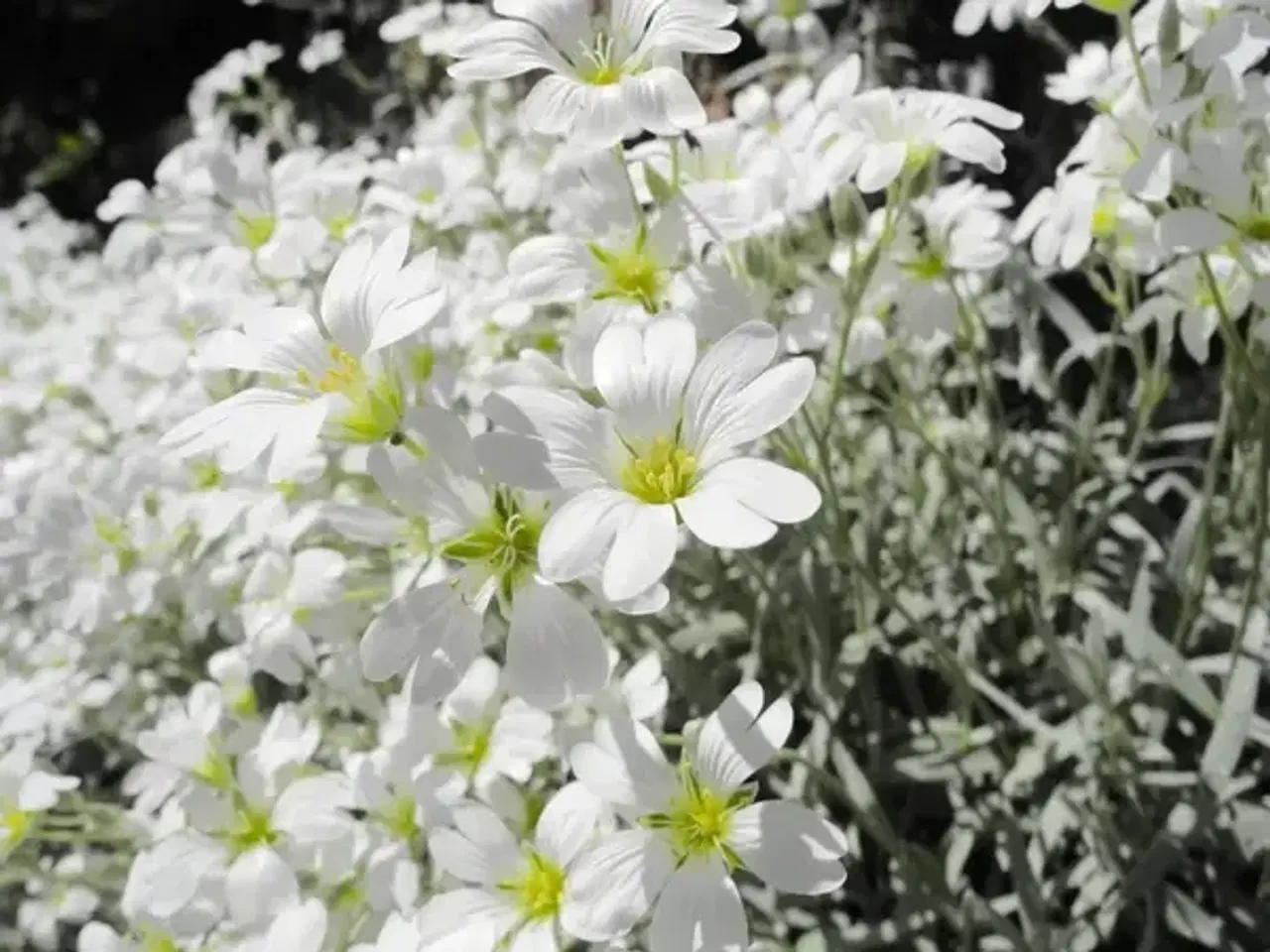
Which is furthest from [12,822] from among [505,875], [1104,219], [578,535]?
[1104,219]

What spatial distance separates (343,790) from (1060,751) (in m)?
0.64

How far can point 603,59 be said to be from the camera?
0.88 metres

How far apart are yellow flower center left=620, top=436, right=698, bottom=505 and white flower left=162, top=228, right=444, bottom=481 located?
148mm

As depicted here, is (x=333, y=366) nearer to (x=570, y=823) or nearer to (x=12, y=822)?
(x=570, y=823)

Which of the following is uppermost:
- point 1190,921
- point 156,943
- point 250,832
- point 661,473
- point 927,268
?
point 661,473

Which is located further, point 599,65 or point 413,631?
point 599,65

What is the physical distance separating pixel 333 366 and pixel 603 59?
11.1 inches

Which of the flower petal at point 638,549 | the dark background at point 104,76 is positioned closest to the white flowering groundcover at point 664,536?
the flower petal at point 638,549

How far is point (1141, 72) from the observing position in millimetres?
887

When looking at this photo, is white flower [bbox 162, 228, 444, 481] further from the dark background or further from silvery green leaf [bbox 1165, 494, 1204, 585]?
the dark background

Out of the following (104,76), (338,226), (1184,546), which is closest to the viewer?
(1184,546)

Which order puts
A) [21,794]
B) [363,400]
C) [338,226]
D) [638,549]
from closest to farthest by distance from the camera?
[638,549]
[363,400]
[21,794]
[338,226]

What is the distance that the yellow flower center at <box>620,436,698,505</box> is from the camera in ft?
2.45

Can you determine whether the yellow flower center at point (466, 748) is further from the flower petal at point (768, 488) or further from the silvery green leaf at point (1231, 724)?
the silvery green leaf at point (1231, 724)
